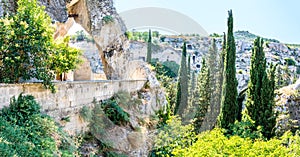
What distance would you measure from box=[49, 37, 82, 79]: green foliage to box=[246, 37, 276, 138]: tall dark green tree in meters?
10.3

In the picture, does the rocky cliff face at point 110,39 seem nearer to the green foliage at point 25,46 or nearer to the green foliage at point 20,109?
the green foliage at point 25,46

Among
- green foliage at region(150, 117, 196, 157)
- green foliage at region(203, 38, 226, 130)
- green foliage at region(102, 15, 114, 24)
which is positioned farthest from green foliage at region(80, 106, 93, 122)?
green foliage at region(203, 38, 226, 130)

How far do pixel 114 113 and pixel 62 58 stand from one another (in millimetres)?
2956

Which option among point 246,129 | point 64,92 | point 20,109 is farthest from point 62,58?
point 246,129

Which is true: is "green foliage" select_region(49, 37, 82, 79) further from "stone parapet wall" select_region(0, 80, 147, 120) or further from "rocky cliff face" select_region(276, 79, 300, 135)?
"rocky cliff face" select_region(276, 79, 300, 135)

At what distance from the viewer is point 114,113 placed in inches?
354

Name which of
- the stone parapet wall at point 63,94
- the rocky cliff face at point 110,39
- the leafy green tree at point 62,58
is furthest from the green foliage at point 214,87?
the leafy green tree at point 62,58

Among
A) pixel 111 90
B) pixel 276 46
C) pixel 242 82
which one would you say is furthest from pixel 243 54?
pixel 111 90

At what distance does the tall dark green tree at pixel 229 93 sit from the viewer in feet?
52.0

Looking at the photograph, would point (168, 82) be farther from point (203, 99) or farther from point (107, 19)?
point (107, 19)

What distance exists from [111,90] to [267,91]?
8550 mm

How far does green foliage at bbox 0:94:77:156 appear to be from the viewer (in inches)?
165

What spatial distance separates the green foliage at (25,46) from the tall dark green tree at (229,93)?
37.3 ft

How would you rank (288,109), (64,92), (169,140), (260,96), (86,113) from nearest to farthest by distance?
(64,92), (86,113), (169,140), (260,96), (288,109)
